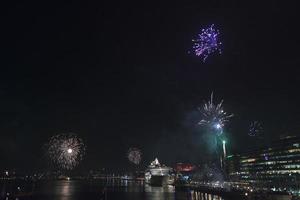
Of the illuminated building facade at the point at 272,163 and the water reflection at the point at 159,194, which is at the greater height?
the illuminated building facade at the point at 272,163

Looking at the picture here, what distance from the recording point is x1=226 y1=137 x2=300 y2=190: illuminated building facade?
422ft

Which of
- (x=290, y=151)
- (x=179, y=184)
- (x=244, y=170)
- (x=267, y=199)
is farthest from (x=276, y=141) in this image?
(x=267, y=199)

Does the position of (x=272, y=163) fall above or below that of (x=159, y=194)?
→ above

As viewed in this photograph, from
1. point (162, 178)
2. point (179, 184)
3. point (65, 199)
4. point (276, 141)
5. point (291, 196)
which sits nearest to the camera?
point (291, 196)

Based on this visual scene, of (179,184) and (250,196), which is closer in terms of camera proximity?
(250,196)

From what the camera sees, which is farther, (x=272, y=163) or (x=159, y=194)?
(x=272, y=163)

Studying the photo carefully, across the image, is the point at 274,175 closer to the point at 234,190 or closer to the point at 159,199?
the point at 234,190

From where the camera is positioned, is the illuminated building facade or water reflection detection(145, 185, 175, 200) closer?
water reflection detection(145, 185, 175, 200)

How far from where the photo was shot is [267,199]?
207ft

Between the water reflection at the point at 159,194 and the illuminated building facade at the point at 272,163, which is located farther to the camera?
the illuminated building facade at the point at 272,163

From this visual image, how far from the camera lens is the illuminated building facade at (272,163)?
12851 centimetres

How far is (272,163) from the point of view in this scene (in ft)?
476

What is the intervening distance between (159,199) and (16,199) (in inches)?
1554

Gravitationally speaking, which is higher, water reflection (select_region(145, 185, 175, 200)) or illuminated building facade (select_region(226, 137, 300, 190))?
illuminated building facade (select_region(226, 137, 300, 190))
